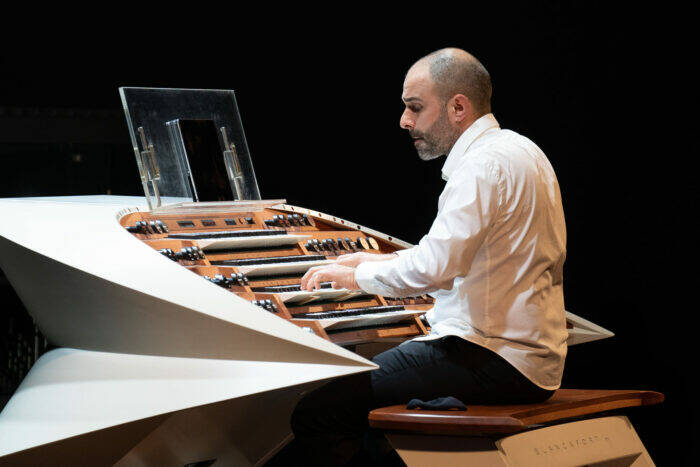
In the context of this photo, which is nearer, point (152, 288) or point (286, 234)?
point (152, 288)

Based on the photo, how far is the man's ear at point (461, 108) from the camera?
2.65m

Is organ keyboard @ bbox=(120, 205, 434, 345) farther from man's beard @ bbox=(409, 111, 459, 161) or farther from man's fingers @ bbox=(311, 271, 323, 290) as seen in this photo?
man's beard @ bbox=(409, 111, 459, 161)

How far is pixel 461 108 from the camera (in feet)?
8.71

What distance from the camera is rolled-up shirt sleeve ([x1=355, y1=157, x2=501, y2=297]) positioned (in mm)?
2334

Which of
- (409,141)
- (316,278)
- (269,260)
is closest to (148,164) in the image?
(269,260)

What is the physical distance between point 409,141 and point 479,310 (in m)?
2.75

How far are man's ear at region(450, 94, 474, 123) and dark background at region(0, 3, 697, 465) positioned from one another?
1.66 meters

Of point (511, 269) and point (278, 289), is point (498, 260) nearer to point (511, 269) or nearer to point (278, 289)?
point (511, 269)

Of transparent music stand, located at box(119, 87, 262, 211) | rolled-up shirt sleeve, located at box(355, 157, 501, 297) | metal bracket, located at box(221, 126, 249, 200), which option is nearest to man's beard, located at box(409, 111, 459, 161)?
rolled-up shirt sleeve, located at box(355, 157, 501, 297)

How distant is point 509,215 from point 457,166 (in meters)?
0.27

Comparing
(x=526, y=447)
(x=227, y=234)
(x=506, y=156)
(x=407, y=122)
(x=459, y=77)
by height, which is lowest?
(x=526, y=447)

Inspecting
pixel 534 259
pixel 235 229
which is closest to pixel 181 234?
pixel 235 229

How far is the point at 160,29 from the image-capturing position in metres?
5.32

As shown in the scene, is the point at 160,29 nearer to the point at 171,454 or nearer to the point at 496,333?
the point at 171,454
